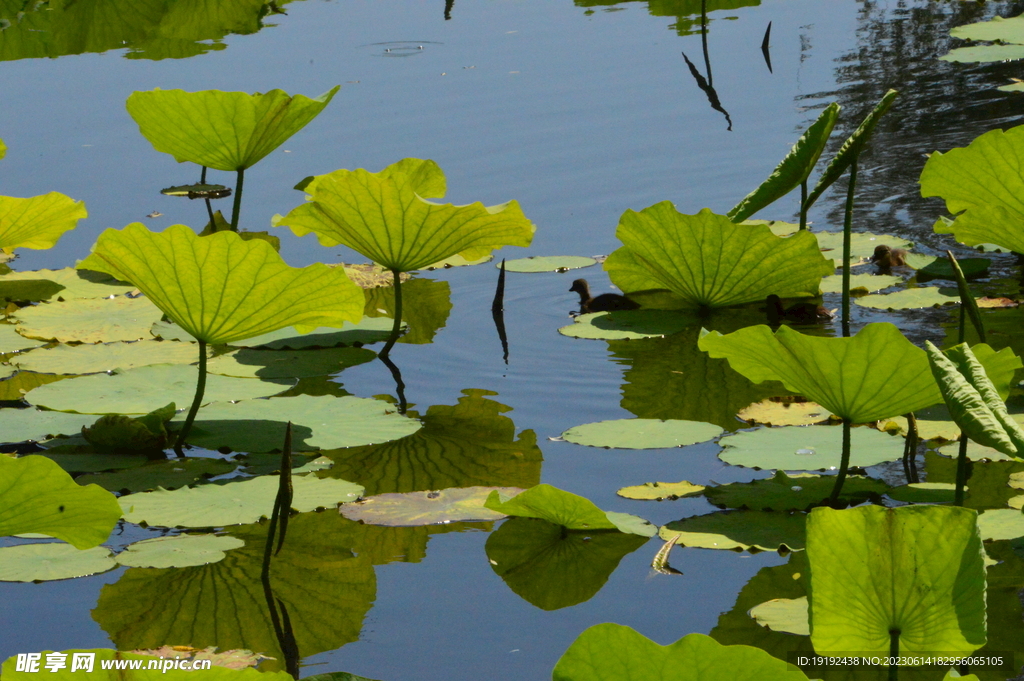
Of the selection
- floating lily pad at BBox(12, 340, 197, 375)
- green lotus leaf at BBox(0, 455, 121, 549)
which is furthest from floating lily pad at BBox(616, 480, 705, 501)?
floating lily pad at BBox(12, 340, 197, 375)

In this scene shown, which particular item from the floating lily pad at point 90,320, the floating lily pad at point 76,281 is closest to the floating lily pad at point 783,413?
the floating lily pad at point 90,320

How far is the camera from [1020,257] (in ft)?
9.87

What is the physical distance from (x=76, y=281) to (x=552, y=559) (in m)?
2.17

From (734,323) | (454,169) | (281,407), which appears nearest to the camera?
(281,407)

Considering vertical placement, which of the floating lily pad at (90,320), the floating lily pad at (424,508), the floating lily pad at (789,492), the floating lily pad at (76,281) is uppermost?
the floating lily pad at (76,281)

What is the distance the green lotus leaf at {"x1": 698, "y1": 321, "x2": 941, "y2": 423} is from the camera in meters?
1.55

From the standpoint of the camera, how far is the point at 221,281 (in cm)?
207

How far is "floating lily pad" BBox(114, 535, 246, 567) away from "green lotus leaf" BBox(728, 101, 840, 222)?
142 centimetres

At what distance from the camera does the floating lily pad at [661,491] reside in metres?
1.83

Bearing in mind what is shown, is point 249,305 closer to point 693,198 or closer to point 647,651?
point 647,651

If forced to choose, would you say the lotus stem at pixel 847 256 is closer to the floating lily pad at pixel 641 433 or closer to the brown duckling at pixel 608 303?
the floating lily pad at pixel 641 433

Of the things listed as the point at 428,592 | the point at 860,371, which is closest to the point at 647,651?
the point at 428,592

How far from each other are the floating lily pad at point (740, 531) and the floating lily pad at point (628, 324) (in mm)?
996

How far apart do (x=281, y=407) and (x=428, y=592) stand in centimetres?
83
